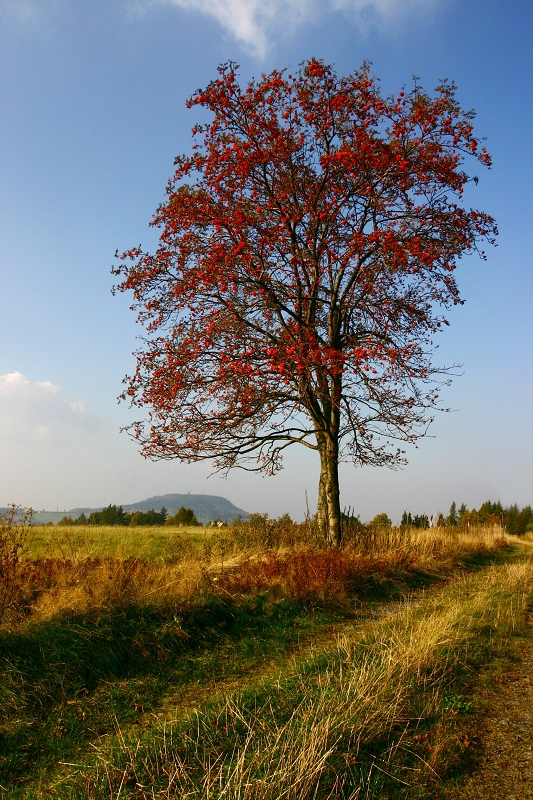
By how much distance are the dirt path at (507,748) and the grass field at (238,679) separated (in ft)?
0.51

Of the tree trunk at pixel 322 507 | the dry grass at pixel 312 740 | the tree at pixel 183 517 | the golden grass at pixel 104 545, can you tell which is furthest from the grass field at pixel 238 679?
the tree at pixel 183 517

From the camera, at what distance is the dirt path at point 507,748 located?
389cm

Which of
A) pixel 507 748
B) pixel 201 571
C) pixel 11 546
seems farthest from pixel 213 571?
pixel 507 748

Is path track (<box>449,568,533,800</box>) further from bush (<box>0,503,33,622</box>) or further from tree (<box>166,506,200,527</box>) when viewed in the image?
tree (<box>166,506,200,527</box>)

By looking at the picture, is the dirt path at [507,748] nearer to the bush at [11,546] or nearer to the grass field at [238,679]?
the grass field at [238,679]

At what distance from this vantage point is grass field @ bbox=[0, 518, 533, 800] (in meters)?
3.95

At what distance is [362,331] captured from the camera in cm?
1413

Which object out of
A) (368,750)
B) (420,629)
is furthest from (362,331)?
(368,750)

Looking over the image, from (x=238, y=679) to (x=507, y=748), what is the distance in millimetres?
2742

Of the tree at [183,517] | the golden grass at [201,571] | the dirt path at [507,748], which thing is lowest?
the dirt path at [507,748]

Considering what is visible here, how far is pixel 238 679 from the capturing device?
234 inches

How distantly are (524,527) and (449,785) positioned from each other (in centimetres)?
5894

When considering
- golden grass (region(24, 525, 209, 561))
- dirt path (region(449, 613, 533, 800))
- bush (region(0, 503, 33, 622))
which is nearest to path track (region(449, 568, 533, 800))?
dirt path (region(449, 613, 533, 800))

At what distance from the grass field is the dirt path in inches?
6.1
